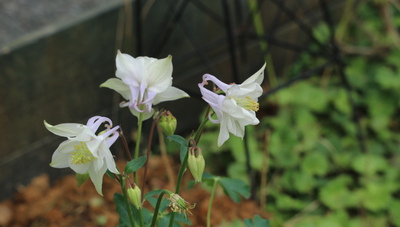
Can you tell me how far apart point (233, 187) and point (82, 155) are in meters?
0.54

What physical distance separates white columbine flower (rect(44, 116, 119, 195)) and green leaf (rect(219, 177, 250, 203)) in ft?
1.50

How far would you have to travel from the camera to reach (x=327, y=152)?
263cm

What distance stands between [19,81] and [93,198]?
513mm

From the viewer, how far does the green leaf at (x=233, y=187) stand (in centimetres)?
138

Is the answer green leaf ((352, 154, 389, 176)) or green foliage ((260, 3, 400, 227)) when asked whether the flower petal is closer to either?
green foliage ((260, 3, 400, 227))

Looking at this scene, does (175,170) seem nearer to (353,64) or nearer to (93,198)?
(93,198)

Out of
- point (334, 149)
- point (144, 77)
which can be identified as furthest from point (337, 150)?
point (144, 77)

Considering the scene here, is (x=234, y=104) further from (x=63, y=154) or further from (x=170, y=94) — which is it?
(x=63, y=154)

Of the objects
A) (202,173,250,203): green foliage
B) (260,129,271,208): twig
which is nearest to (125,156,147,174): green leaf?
(202,173,250,203): green foliage

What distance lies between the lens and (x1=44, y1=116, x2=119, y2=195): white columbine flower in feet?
3.08

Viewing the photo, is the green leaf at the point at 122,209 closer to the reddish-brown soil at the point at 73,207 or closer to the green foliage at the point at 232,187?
the green foliage at the point at 232,187

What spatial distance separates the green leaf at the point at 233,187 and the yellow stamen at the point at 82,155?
0.47 meters

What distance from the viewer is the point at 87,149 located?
38.1 inches

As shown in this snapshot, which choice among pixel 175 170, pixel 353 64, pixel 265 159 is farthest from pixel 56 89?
pixel 353 64
